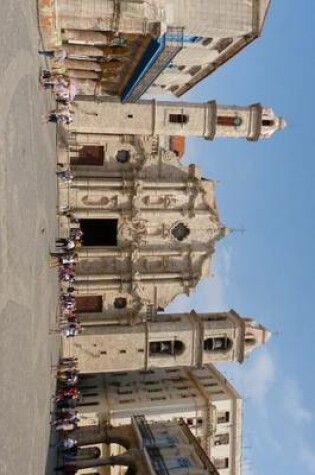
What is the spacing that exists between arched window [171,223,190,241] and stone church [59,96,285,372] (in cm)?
6

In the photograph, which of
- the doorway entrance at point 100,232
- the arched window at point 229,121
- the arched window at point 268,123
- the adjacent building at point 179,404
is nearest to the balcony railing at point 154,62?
the arched window at point 229,121

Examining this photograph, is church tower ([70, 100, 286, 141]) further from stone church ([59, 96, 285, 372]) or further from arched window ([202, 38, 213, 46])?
arched window ([202, 38, 213, 46])

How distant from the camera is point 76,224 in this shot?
107 feet

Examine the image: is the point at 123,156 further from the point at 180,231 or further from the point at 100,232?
the point at 180,231

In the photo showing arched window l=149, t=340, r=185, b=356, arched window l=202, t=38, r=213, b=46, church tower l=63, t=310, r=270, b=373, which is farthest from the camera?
arched window l=149, t=340, r=185, b=356

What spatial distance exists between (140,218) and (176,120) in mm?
5670

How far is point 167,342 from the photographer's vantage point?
34875 millimetres

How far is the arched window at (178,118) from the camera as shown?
34156mm

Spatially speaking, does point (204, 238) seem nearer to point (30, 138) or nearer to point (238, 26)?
point (238, 26)

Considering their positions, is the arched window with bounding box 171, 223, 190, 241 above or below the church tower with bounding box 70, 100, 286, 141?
below

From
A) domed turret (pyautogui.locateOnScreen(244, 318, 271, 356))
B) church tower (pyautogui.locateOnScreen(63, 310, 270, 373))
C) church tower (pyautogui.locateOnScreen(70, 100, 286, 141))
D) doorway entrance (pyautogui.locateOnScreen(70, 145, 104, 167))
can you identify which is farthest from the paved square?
domed turret (pyautogui.locateOnScreen(244, 318, 271, 356))

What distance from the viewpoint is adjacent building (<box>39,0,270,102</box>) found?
79.7 ft

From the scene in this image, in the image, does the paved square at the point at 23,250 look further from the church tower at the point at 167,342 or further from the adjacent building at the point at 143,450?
the church tower at the point at 167,342

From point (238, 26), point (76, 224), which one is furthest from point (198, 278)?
point (238, 26)
